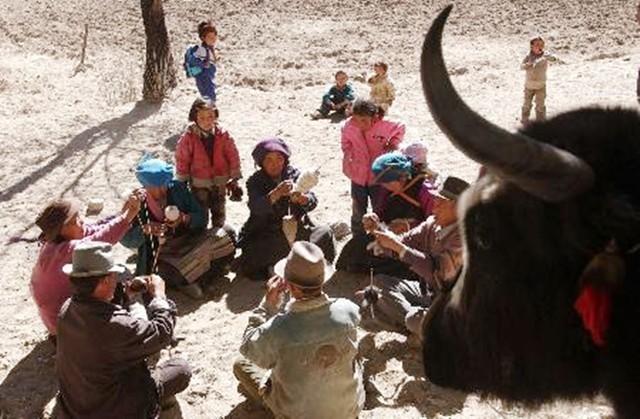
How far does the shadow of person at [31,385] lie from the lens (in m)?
5.11

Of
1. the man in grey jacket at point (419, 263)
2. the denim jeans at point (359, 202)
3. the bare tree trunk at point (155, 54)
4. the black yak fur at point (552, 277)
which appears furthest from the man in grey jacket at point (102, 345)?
the bare tree trunk at point (155, 54)

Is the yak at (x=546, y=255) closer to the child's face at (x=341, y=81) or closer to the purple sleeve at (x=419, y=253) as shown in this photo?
the purple sleeve at (x=419, y=253)

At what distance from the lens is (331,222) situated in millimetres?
7750

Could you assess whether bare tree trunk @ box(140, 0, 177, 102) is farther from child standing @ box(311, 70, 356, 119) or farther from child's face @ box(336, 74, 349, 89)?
child's face @ box(336, 74, 349, 89)

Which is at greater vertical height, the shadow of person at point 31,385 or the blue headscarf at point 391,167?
the blue headscarf at point 391,167

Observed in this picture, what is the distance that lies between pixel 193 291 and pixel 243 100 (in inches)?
262

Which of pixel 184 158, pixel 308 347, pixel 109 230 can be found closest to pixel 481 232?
pixel 308 347

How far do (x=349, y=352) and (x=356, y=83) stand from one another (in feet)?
35.8

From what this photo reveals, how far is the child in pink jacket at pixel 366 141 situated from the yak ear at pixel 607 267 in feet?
16.3

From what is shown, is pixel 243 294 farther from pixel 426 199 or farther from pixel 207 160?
pixel 426 199

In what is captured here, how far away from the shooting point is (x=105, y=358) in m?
A: 4.09

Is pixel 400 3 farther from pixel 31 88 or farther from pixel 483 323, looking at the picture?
pixel 483 323

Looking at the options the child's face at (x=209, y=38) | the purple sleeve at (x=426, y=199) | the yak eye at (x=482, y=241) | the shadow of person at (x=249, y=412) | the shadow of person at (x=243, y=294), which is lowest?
the shadow of person at (x=249, y=412)

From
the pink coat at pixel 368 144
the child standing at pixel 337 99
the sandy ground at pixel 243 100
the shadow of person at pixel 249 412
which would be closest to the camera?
the shadow of person at pixel 249 412
